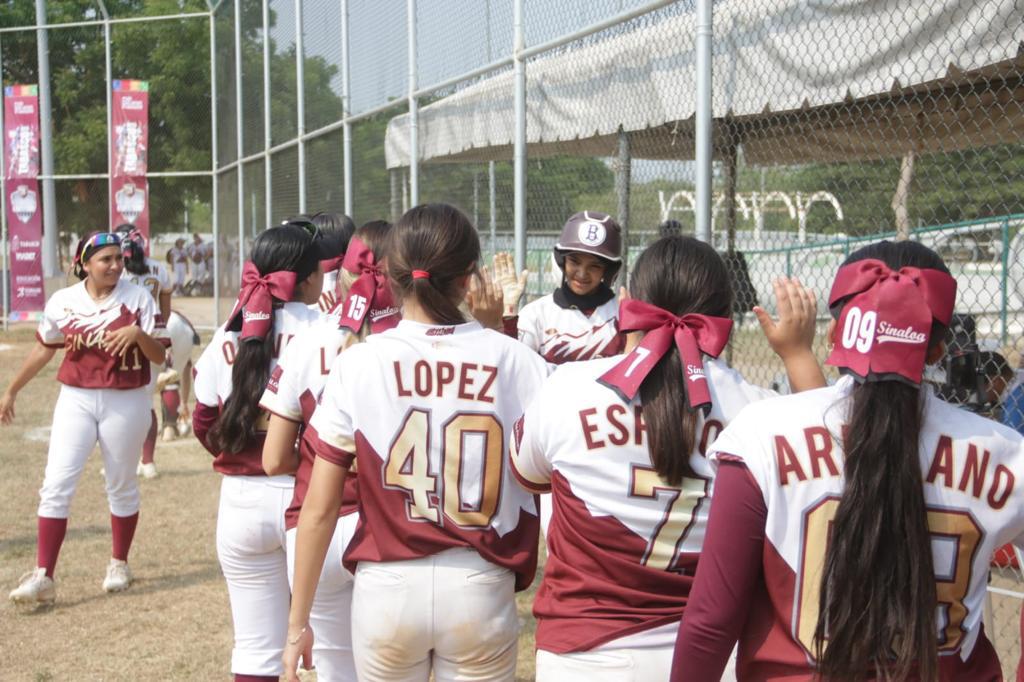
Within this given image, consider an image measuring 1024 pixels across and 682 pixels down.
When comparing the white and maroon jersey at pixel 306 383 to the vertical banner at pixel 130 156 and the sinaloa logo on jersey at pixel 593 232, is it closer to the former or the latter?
the sinaloa logo on jersey at pixel 593 232

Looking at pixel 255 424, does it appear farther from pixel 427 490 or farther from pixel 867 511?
pixel 867 511

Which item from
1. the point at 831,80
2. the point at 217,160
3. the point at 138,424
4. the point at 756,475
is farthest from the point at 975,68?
the point at 217,160

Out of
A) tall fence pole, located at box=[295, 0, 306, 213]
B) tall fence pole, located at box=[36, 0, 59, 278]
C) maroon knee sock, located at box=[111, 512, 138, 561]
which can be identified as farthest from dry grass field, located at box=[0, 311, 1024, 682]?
tall fence pole, located at box=[36, 0, 59, 278]

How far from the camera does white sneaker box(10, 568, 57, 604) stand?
5.64m

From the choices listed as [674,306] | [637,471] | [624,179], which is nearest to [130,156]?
[624,179]

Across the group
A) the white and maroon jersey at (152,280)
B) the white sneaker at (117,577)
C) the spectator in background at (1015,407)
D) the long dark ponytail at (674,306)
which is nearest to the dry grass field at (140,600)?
the white sneaker at (117,577)

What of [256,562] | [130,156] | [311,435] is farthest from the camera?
[130,156]

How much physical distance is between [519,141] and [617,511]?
378 centimetres

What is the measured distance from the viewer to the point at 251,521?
361 centimetres

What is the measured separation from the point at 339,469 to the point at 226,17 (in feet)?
53.5

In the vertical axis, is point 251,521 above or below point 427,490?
below

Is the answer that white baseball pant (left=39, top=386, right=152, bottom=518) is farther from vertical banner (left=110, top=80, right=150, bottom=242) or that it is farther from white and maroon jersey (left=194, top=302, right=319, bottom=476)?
vertical banner (left=110, top=80, right=150, bottom=242)

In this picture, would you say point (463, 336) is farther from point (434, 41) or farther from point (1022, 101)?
point (434, 41)

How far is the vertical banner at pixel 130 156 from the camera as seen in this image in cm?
2012
